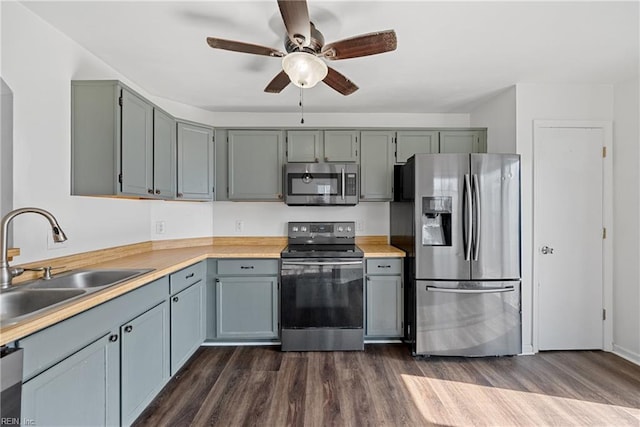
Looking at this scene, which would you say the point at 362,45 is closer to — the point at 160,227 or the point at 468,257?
the point at 468,257

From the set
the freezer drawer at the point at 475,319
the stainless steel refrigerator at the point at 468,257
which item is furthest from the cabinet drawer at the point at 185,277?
the freezer drawer at the point at 475,319

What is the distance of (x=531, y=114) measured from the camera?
259cm

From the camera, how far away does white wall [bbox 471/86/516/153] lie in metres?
2.63

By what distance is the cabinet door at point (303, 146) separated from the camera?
2984 mm

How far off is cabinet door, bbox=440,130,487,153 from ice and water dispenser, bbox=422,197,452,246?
2.81ft

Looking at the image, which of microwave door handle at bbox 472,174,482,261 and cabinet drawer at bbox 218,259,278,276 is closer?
microwave door handle at bbox 472,174,482,261

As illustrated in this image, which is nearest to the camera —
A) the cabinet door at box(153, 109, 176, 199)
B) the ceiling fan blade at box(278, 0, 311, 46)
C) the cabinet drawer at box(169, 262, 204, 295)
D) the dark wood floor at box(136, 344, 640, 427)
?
the ceiling fan blade at box(278, 0, 311, 46)

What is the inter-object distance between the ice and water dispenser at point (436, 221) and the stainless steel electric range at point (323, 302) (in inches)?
24.2

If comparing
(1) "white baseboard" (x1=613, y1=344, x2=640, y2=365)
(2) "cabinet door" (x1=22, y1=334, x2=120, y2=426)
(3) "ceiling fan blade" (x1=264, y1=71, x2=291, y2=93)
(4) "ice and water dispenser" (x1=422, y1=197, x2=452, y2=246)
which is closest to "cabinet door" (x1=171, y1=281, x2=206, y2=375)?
(2) "cabinet door" (x1=22, y1=334, x2=120, y2=426)

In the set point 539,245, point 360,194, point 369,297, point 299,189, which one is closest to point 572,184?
point 539,245

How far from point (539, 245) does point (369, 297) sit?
1.60 m

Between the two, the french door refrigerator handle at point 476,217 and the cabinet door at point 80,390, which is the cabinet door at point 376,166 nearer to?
the french door refrigerator handle at point 476,217

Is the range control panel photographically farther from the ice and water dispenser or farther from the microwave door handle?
the microwave door handle

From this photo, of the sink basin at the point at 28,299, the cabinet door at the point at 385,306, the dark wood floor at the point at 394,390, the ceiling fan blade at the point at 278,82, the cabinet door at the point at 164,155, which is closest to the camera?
the sink basin at the point at 28,299
